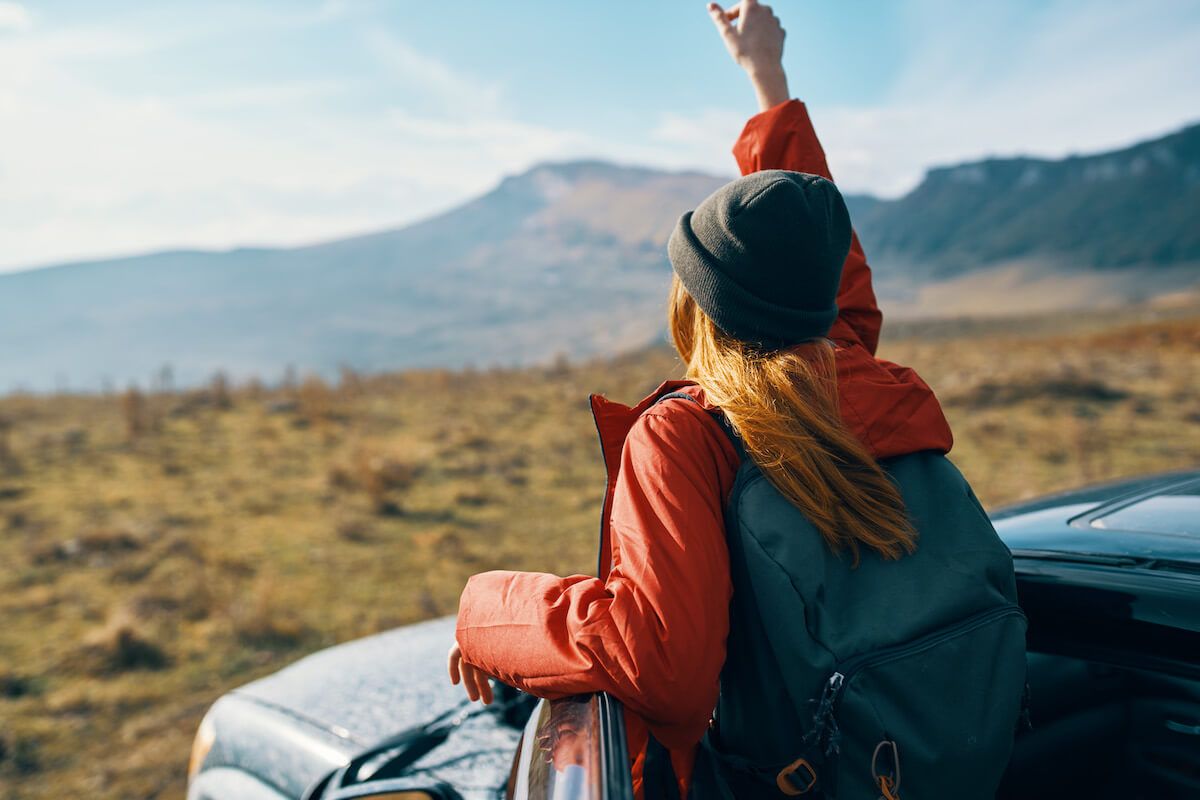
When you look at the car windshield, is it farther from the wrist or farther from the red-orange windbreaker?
the wrist

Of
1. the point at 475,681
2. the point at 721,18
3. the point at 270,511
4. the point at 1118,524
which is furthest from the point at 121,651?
the point at 1118,524

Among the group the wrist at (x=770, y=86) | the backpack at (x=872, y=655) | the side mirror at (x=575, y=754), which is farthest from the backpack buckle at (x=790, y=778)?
the wrist at (x=770, y=86)

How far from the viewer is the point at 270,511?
8.52 metres

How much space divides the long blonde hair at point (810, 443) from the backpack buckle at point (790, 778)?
291 millimetres

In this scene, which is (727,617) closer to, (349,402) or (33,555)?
(33,555)

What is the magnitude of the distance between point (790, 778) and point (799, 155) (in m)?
1.32

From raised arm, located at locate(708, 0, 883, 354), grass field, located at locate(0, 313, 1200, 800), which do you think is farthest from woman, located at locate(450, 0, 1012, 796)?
raised arm, located at locate(708, 0, 883, 354)

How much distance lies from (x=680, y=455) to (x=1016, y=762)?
1152mm

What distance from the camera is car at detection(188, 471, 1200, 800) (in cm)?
141

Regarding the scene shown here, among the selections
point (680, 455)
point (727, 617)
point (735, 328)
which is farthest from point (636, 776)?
point (735, 328)

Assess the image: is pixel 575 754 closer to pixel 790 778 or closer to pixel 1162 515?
pixel 790 778

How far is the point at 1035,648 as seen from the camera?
162cm

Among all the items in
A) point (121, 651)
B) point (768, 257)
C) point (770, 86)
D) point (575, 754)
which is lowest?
point (121, 651)

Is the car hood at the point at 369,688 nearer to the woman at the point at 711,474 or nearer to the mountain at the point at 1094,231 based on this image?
the woman at the point at 711,474
